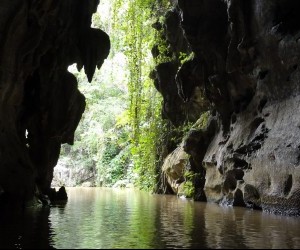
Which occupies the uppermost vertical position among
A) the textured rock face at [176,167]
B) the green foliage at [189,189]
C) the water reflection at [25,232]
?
the textured rock face at [176,167]

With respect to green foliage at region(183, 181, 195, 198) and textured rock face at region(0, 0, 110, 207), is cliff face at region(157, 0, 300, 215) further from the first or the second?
textured rock face at region(0, 0, 110, 207)

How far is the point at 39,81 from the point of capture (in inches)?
640

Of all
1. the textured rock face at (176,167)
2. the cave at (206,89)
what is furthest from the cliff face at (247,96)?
the textured rock face at (176,167)

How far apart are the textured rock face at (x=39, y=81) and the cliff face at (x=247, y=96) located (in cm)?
453

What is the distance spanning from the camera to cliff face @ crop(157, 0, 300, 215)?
12.6 metres

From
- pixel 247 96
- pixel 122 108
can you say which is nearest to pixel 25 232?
pixel 247 96

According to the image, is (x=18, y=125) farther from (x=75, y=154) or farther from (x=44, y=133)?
(x=75, y=154)

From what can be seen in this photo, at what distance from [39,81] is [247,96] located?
7.93 m

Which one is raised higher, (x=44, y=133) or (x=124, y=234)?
(x=44, y=133)

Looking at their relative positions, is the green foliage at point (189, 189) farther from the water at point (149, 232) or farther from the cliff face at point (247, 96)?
the water at point (149, 232)

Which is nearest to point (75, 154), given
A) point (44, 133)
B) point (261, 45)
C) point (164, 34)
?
point (164, 34)

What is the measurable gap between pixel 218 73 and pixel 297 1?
4808 mm

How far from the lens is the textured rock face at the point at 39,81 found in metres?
12.4

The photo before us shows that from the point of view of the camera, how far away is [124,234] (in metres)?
7.58
